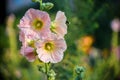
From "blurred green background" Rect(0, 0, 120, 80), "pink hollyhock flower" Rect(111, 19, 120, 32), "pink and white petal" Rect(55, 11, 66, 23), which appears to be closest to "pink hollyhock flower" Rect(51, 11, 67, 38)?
"pink and white petal" Rect(55, 11, 66, 23)

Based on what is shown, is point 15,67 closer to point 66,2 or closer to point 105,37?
point 105,37

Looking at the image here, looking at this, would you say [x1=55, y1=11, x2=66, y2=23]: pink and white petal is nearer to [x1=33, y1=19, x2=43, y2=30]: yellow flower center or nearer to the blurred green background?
[x1=33, y1=19, x2=43, y2=30]: yellow flower center

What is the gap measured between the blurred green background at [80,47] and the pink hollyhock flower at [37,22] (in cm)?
27

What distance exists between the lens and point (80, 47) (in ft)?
9.68

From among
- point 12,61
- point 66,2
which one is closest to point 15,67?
point 12,61

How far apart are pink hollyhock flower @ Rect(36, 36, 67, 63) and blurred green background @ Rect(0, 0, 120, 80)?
0.26 metres

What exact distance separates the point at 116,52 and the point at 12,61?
0.70 meters

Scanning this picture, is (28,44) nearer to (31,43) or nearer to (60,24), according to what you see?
(31,43)

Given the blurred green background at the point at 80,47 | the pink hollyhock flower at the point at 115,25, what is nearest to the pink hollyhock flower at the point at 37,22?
the blurred green background at the point at 80,47

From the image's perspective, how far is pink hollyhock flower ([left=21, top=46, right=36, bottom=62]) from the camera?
176 cm

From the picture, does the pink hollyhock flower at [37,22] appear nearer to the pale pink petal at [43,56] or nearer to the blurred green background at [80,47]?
the pale pink petal at [43,56]

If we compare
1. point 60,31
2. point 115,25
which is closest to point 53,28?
point 60,31

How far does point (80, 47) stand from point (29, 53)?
47.1 inches

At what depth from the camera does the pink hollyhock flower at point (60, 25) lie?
176cm
